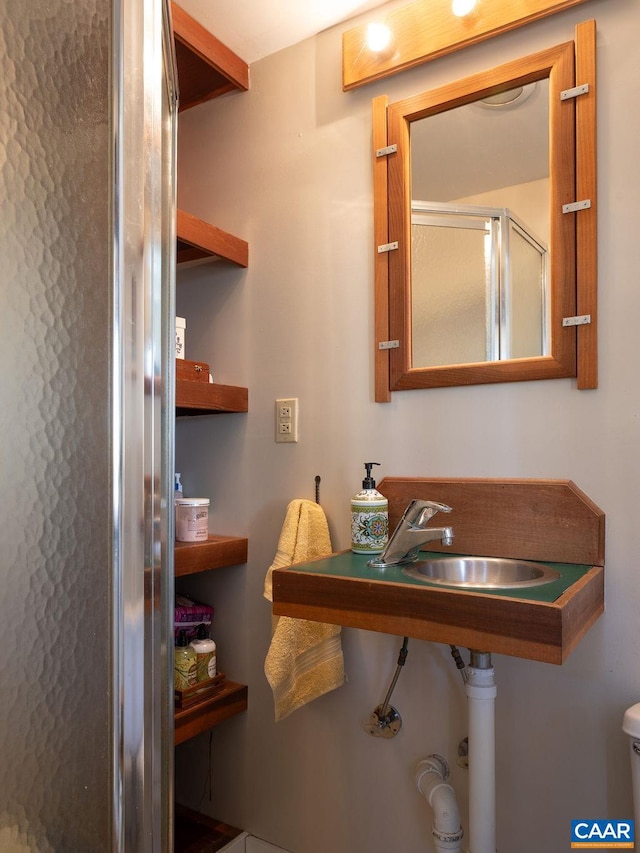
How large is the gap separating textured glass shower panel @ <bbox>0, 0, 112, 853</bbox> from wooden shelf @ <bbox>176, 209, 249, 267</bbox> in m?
0.92

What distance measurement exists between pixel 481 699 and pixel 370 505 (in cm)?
44

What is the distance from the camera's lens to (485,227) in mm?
1343

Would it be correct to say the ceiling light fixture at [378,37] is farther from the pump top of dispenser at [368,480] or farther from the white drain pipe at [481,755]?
the white drain pipe at [481,755]

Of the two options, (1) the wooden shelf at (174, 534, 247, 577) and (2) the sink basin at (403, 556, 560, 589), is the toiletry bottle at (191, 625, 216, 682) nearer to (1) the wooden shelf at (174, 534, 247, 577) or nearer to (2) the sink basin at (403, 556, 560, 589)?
(1) the wooden shelf at (174, 534, 247, 577)

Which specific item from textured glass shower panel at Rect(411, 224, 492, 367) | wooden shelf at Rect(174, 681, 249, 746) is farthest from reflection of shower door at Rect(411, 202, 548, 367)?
wooden shelf at Rect(174, 681, 249, 746)

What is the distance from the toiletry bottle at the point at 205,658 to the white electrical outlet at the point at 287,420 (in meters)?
0.59

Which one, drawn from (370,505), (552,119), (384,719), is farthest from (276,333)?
(384,719)

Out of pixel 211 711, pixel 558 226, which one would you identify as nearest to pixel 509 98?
pixel 558 226

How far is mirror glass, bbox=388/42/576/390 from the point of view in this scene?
1230 mm

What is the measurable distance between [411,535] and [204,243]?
94cm

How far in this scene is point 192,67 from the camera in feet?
5.34

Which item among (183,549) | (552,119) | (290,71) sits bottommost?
(183,549)

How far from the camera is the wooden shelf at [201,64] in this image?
1501mm

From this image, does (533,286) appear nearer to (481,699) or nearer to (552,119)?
(552,119)
